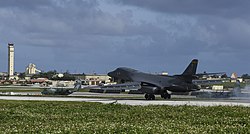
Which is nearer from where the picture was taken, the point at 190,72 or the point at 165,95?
the point at 190,72

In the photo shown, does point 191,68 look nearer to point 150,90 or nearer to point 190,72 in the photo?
point 190,72

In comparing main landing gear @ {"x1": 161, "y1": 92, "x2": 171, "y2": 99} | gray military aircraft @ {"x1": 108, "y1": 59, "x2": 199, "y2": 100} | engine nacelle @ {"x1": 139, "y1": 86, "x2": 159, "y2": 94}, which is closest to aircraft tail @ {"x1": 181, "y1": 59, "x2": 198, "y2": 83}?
gray military aircraft @ {"x1": 108, "y1": 59, "x2": 199, "y2": 100}

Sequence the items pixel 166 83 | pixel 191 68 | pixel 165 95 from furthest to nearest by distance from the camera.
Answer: pixel 165 95
pixel 191 68
pixel 166 83

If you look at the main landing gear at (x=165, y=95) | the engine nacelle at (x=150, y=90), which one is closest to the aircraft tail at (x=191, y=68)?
the main landing gear at (x=165, y=95)

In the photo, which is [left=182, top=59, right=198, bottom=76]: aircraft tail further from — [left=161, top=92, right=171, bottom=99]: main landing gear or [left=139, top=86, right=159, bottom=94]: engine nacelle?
[left=139, top=86, right=159, bottom=94]: engine nacelle

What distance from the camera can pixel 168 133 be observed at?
64.7 feet

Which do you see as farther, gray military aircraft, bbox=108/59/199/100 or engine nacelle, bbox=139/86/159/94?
gray military aircraft, bbox=108/59/199/100

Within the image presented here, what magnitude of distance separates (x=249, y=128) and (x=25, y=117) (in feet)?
45.2

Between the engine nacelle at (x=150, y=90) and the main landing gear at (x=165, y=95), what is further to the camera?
the main landing gear at (x=165, y=95)

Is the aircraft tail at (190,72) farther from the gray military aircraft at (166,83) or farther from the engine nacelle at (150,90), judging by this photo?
the engine nacelle at (150,90)

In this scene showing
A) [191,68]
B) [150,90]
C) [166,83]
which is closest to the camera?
[150,90]

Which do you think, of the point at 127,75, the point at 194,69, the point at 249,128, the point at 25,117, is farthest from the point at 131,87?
the point at 249,128

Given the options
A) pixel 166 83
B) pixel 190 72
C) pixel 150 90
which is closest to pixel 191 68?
pixel 190 72

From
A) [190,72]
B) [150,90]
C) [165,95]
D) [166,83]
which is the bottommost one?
[165,95]
